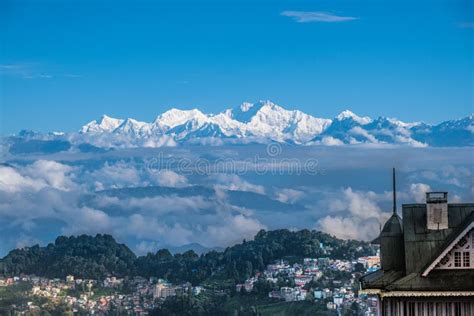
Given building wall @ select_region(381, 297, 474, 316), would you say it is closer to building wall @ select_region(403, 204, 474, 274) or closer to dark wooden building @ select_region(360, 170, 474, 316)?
dark wooden building @ select_region(360, 170, 474, 316)

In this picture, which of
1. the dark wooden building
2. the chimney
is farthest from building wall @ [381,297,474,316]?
the chimney

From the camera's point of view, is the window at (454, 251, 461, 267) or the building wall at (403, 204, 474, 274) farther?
the building wall at (403, 204, 474, 274)

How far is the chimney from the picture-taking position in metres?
23.2

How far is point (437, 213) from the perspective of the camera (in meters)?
23.2

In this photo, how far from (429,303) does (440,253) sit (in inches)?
42.3

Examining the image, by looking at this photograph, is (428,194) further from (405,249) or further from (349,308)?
(349,308)

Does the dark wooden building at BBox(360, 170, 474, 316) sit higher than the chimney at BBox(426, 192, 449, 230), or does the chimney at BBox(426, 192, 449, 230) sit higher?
the chimney at BBox(426, 192, 449, 230)

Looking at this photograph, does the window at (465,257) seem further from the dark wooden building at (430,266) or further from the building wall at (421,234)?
the building wall at (421,234)

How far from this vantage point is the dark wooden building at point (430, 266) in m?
22.1

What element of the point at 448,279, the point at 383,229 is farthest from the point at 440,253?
the point at 383,229

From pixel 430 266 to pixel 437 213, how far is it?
4.90 ft

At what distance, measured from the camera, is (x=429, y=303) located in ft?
73.0

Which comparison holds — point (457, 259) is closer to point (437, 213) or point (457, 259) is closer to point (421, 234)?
point (421, 234)

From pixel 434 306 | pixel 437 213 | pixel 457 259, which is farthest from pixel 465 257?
pixel 437 213
